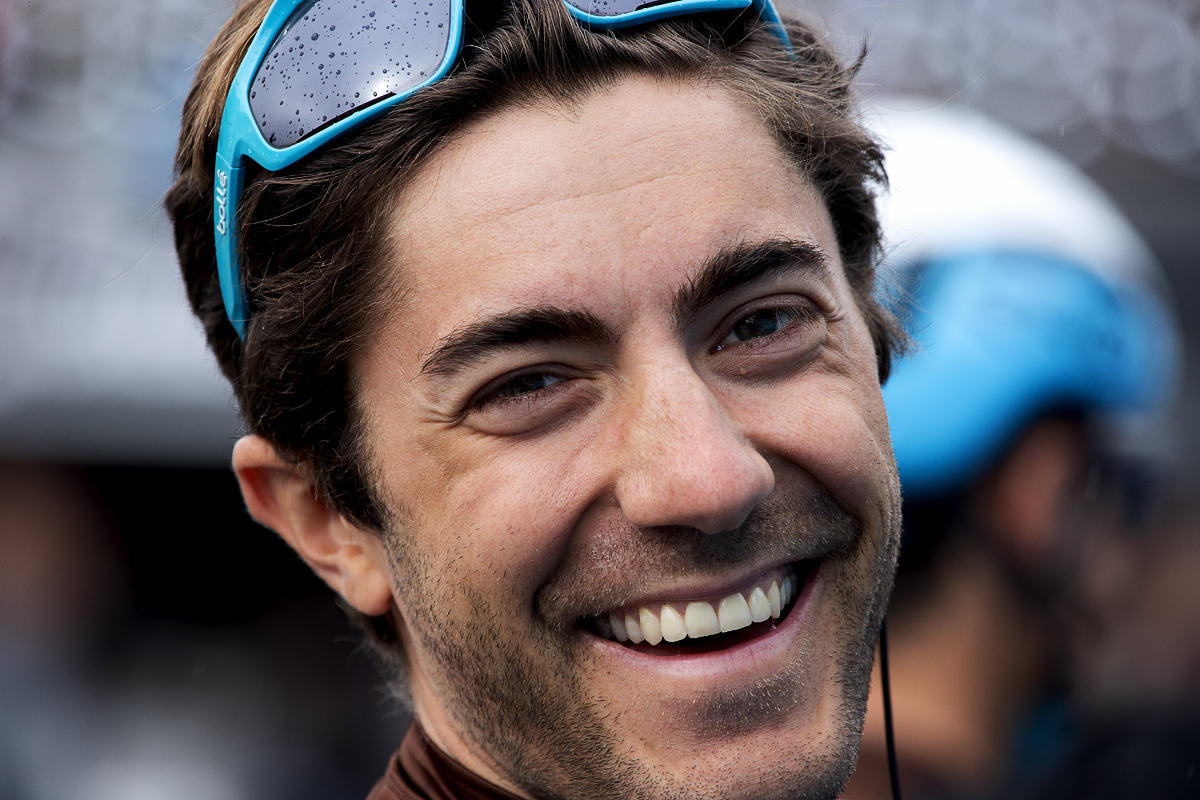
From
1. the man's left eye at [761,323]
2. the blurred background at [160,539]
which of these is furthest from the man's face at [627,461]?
the blurred background at [160,539]

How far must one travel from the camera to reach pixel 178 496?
741cm

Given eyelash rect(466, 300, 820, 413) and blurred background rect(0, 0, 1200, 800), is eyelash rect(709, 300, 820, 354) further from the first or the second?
blurred background rect(0, 0, 1200, 800)

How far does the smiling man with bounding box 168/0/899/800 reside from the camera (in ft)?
5.94

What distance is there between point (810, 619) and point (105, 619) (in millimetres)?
6234

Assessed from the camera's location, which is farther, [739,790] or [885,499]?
[885,499]

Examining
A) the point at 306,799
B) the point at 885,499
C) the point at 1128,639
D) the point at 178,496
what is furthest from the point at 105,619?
the point at 885,499

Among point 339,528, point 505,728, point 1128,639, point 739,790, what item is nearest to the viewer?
point 739,790

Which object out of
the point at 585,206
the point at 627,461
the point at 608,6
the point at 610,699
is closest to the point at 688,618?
the point at 610,699

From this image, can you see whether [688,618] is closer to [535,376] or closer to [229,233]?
[535,376]

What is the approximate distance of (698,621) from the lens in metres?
1.84

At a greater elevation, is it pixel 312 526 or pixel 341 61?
pixel 341 61

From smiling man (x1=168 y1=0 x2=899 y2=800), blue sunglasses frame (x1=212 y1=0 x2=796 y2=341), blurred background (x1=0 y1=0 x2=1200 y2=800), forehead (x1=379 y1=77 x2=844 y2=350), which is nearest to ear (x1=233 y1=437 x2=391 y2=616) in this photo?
smiling man (x1=168 y1=0 x2=899 y2=800)

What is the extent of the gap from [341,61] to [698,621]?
3.92 feet

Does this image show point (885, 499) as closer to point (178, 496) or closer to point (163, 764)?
point (163, 764)
